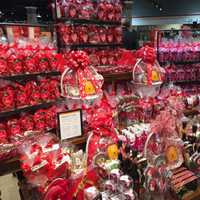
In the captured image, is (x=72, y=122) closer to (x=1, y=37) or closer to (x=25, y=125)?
(x=25, y=125)

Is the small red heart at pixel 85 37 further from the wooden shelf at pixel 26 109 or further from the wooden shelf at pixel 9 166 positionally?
the wooden shelf at pixel 9 166

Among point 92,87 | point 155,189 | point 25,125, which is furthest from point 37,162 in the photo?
point 25,125

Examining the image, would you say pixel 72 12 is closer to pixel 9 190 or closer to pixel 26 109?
pixel 26 109

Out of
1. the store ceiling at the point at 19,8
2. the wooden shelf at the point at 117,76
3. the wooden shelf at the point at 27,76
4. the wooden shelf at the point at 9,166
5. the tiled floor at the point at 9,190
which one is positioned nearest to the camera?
the tiled floor at the point at 9,190

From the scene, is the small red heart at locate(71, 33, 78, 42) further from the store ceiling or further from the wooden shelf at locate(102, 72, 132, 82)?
the store ceiling

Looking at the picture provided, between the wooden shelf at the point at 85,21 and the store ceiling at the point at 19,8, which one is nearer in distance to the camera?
the wooden shelf at the point at 85,21

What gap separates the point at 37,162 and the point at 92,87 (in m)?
0.94

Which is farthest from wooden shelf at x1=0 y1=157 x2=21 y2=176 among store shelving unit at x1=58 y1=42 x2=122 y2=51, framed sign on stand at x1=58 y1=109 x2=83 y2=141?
store shelving unit at x1=58 y1=42 x2=122 y2=51

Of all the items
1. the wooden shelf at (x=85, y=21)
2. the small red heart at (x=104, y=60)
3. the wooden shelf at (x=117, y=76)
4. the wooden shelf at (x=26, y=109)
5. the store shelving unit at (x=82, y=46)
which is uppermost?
the wooden shelf at (x=85, y=21)

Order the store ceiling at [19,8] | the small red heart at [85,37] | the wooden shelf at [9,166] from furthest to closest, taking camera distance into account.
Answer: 1. the store ceiling at [19,8]
2. the small red heart at [85,37]
3. the wooden shelf at [9,166]

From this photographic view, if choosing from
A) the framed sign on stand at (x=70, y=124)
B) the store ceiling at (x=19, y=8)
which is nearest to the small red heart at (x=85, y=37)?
the framed sign on stand at (x=70, y=124)

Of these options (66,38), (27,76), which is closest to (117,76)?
(27,76)

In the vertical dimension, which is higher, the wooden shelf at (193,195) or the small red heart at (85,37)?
the small red heart at (85,37)

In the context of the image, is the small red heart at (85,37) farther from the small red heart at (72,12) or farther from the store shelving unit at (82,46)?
the small red heart at (72,12)
